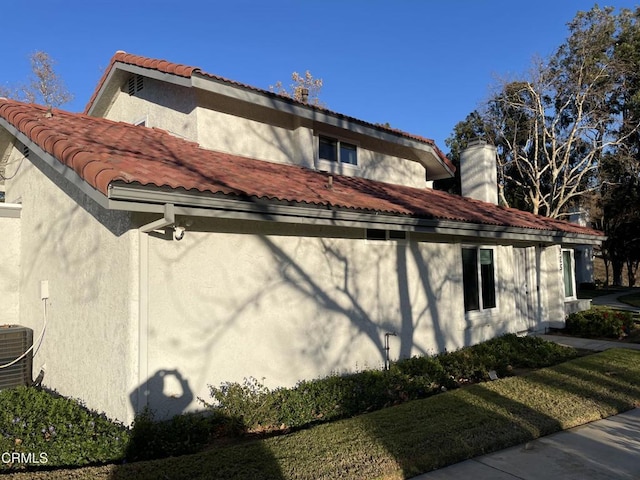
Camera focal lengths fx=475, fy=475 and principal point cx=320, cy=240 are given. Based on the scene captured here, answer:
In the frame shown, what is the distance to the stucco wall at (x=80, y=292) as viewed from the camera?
542 centimetres

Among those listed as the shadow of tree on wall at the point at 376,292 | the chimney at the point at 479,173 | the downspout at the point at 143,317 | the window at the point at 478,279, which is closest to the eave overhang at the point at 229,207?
the downspout at the point at 143,317

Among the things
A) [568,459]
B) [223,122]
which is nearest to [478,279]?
[568,459]

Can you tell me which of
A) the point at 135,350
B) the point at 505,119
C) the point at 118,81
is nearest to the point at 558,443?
the point at 135,350

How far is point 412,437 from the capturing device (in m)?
4.86

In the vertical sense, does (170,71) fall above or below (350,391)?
above

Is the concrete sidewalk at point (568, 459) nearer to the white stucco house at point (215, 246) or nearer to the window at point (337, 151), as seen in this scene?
the white stucco house at point (215, 246)

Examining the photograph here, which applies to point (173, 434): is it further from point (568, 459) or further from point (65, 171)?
point (568, 459)

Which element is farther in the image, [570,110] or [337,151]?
[570,110]

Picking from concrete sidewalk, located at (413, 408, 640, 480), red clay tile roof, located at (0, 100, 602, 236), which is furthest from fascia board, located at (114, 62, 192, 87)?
concrete sidewalk, located at (413, 408, 640, 480)

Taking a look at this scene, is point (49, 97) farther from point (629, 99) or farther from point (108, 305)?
point (629, 99)

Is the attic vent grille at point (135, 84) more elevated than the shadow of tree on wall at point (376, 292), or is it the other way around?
the attic vent grille at point (135, 84)

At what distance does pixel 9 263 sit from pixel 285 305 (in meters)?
5.03

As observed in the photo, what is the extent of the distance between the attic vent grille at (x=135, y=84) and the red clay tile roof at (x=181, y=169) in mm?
1630

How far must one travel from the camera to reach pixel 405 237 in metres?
8.98
